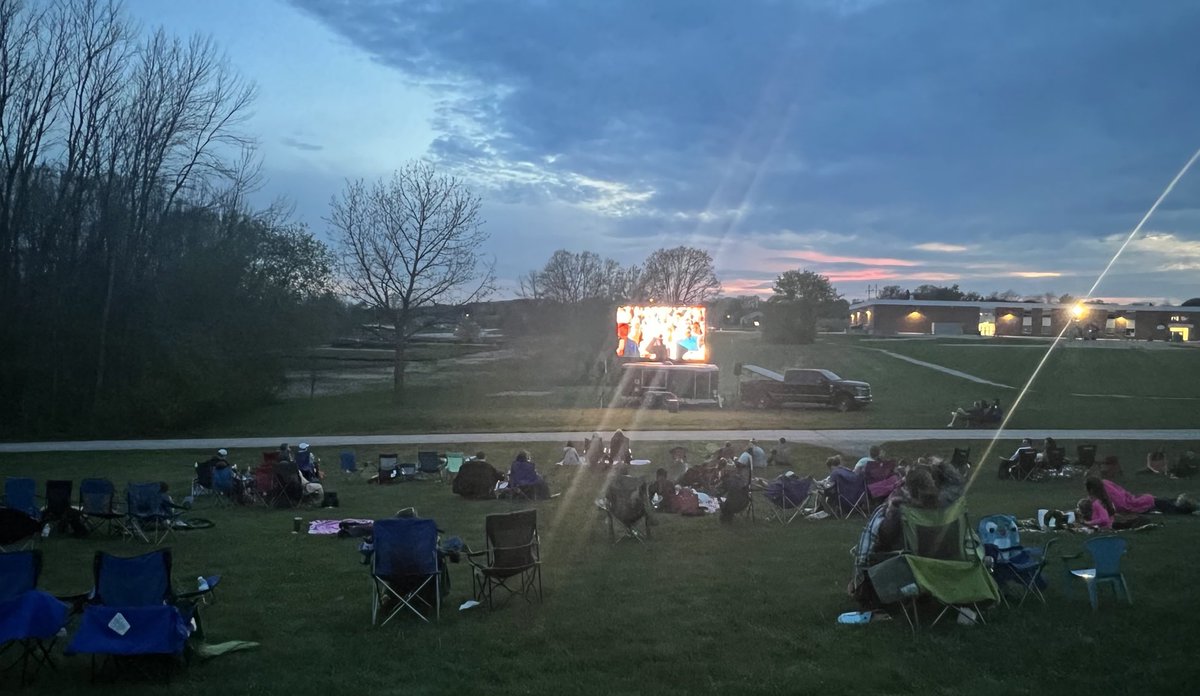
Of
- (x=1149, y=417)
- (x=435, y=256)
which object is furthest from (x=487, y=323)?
(x=1149, y=417)

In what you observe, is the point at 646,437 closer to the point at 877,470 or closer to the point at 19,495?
the point at 877,470

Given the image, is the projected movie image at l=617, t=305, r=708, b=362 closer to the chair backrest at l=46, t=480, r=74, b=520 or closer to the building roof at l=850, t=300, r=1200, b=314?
the chair backrest at l=46, t=480, r=74, b=520

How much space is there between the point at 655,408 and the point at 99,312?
76.7 feet

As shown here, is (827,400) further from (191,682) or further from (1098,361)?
(191,682)

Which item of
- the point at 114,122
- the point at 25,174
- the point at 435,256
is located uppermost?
the point at 114,122

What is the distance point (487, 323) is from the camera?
222 ft

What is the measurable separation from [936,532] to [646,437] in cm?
1621

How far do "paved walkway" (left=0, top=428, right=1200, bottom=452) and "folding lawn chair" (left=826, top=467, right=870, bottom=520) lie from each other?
31.6ft

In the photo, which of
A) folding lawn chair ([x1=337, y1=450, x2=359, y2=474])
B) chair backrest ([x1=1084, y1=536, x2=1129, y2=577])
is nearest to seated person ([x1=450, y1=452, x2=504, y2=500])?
folding lawn chair ([x1=337, y1=450, x2=359, y2=474])

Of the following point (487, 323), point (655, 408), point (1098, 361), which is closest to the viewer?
point (655, 408)

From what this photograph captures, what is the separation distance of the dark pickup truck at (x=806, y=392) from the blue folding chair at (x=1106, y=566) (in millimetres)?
25088

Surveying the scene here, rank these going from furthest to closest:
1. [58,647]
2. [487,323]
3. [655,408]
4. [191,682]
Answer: [487,323]
[655,408]
[58,647]
[191,682]

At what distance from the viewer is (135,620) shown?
614 cm

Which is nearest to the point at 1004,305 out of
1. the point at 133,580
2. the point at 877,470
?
the point at 877,470
